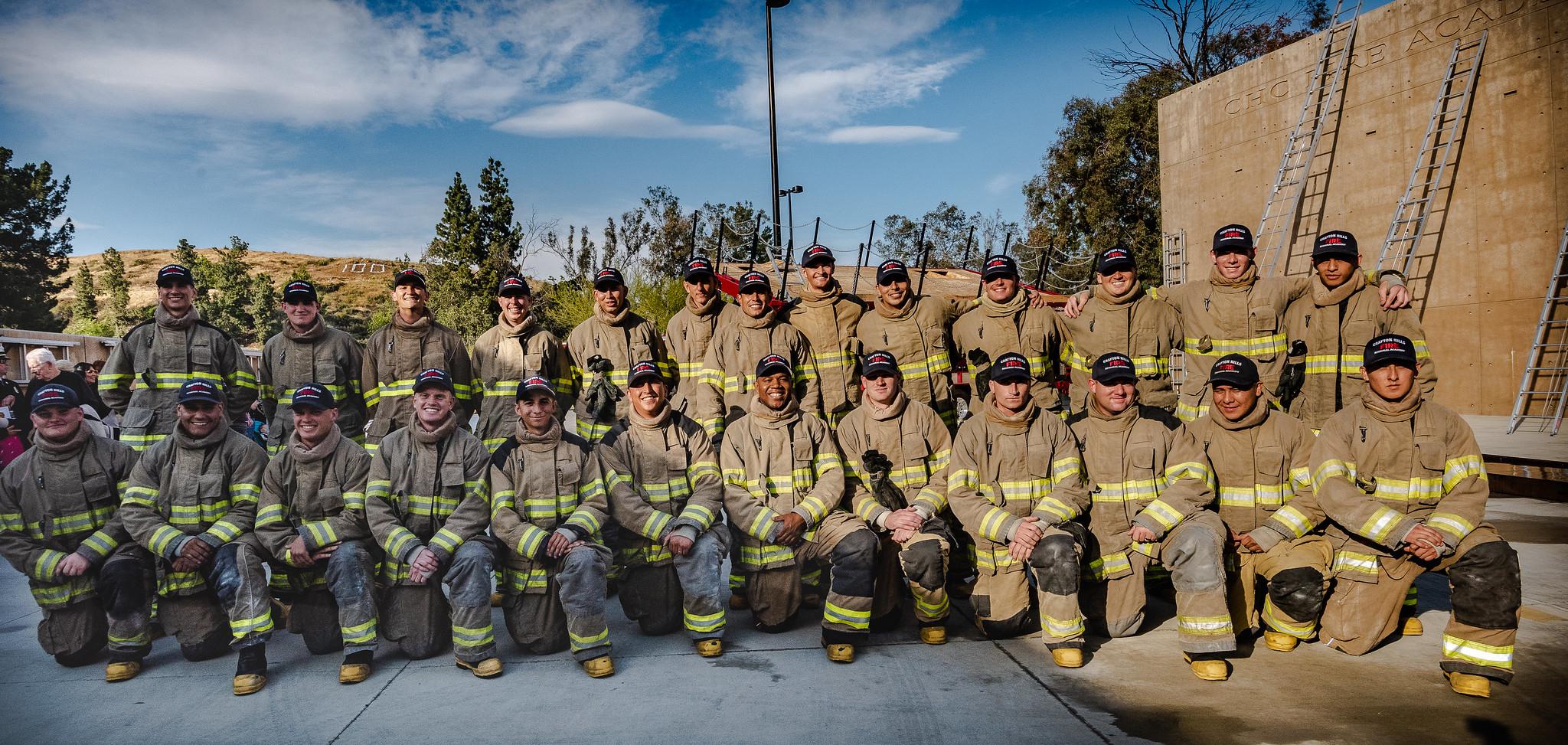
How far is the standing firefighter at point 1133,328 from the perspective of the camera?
597 centimetres

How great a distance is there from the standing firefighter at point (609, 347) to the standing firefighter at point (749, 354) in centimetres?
54

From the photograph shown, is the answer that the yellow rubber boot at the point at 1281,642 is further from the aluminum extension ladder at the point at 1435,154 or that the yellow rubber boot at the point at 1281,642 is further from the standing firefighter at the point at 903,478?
the aluminum extension ladder at the point at 1435,154

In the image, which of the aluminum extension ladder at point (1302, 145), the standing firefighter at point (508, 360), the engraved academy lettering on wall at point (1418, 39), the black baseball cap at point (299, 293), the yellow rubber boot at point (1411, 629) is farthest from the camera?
the aluminum extension ladder at point (1302, 145)

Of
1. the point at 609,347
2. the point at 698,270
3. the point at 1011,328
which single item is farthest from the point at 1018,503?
the point at 609,347

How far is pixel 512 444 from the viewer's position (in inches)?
202

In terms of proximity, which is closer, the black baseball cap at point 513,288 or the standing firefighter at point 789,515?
the standing firefighter at point 789,515

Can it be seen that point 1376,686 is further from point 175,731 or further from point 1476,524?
point 175,731

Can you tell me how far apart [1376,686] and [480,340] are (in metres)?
5.79

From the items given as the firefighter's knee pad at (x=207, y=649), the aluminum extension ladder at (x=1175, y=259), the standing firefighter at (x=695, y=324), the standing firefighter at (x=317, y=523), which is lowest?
the firefighter's knee pad at (x=207, y=649)

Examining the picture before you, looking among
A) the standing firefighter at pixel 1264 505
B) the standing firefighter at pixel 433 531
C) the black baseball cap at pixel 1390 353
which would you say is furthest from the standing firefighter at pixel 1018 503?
the standing firefighter at pixel 433 531

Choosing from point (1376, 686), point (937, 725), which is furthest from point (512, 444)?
point (1376, 686)

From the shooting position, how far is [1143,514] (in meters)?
4.75

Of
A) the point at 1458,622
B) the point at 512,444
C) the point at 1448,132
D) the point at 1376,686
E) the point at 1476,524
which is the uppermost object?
the point at 1448,132

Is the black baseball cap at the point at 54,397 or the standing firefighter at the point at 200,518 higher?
the black baseball cap at the point at 54,397
